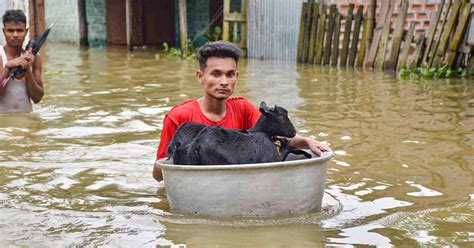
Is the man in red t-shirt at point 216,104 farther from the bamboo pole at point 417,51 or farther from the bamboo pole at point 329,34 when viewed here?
the bamboo pole at point 329,34

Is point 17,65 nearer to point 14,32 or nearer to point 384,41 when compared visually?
point 14,32

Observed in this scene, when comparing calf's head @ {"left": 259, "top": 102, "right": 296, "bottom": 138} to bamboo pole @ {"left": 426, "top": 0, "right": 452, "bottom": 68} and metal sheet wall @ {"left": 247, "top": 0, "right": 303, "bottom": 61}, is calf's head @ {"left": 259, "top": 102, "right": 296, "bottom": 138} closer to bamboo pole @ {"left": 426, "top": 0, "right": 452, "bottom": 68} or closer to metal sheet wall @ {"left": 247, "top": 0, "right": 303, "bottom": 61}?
bamboo pole @ {"left": 426, "top": 0, "right": 452, "bottom": 68}

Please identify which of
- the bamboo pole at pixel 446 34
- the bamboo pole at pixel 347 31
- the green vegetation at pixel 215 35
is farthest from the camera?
the green vegetation at pixel 215 35

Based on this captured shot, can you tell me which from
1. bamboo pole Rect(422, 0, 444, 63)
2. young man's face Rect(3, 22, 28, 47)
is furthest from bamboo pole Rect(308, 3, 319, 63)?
young man's face Rect(3, 22, 28, 47)

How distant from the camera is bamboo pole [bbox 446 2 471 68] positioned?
1072 centimetres

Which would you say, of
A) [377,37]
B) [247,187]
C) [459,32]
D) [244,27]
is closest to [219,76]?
[247,187]

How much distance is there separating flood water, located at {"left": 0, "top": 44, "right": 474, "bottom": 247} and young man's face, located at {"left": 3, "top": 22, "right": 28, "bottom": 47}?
79 cm

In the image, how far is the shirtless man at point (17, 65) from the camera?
270 inches

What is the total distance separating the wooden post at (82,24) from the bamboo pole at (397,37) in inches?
431

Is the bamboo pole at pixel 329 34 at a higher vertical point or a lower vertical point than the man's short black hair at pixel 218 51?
lower

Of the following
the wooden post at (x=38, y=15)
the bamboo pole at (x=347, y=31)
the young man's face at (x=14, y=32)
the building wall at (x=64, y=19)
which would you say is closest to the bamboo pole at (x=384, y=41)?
the bamboo pole at (x=347, y=31)

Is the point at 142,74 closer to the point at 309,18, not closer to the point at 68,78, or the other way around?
the point at 68,78

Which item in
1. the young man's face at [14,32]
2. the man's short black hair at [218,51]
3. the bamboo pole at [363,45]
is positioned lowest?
the bamboo pole at [363,45]

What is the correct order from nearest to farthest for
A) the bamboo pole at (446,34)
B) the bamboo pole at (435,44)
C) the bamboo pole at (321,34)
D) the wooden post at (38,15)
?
the bamboo pole at (446,34), the bamboo pole at (435,44), the bamboo pole at (321,34), the wooden post at (38,15)
